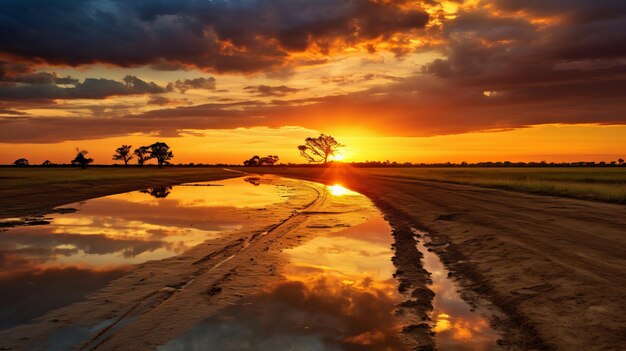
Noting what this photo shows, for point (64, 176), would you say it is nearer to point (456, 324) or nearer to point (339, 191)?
point (339, 191)

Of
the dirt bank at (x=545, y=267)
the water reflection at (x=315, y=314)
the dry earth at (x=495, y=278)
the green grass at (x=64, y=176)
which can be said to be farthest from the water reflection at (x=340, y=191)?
the green grass at (x=64, y=176)

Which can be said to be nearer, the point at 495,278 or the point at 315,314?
the point at 315,314

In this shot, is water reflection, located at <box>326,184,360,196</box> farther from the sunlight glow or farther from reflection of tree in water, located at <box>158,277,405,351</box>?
reflection of tree in water, located at <box>158,277,405,351</box>

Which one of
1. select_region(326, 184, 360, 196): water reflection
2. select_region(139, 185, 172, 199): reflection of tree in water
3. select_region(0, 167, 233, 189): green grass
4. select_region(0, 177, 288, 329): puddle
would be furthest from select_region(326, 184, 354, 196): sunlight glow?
select_region(0, 167, 233, 189): green grass

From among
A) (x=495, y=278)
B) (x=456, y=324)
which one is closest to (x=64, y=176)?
(x=495, y=278)

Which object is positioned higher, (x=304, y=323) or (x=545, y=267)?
(x=545, y=267)

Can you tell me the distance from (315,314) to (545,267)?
5149 mm

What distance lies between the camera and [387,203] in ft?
83.8

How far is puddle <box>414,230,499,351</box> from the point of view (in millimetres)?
5523

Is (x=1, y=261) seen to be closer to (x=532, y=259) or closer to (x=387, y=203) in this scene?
(x=532, y=259)

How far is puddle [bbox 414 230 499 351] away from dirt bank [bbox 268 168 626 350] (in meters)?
0.28

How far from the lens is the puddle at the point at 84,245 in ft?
25.0

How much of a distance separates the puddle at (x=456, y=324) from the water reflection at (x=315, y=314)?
2.03 feet

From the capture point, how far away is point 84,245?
1227 cm
